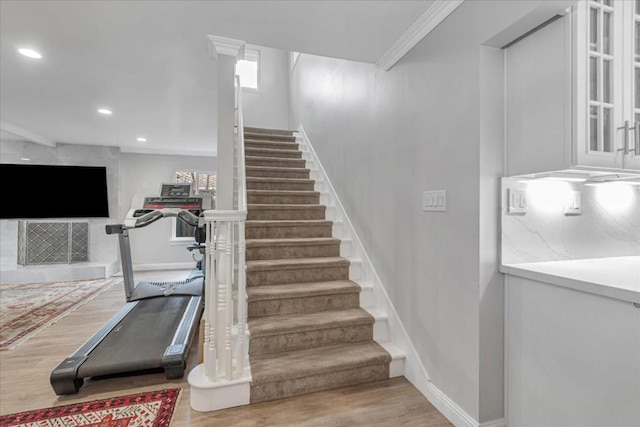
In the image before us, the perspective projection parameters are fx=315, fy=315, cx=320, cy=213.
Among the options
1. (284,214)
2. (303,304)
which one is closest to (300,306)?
(303,304)

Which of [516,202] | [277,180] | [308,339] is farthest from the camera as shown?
[277,180]

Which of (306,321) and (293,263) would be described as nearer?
(306,321)

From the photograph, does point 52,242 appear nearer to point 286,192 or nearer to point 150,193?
point 150,193

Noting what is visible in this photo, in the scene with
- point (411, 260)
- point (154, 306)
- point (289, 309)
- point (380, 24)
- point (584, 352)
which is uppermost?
point (380, 24)

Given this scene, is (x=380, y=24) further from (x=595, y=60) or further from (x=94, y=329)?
(x=94, y=329)

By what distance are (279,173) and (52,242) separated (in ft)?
15.5

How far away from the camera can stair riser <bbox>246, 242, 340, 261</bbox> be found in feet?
9.07

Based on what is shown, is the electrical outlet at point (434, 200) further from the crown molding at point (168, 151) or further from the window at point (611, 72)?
the crown molding at point (168, 151)

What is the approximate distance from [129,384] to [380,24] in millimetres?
2829

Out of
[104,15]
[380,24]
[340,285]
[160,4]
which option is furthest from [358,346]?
[104,15]

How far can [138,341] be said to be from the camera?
2.39 meters

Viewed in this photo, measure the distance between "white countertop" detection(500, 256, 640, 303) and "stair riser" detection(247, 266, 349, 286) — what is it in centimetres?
141

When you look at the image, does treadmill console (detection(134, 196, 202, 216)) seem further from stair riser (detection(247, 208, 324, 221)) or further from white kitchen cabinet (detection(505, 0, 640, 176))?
white kitchen cabinet (detection(505, 0, 640, 176))

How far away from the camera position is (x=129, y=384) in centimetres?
210
